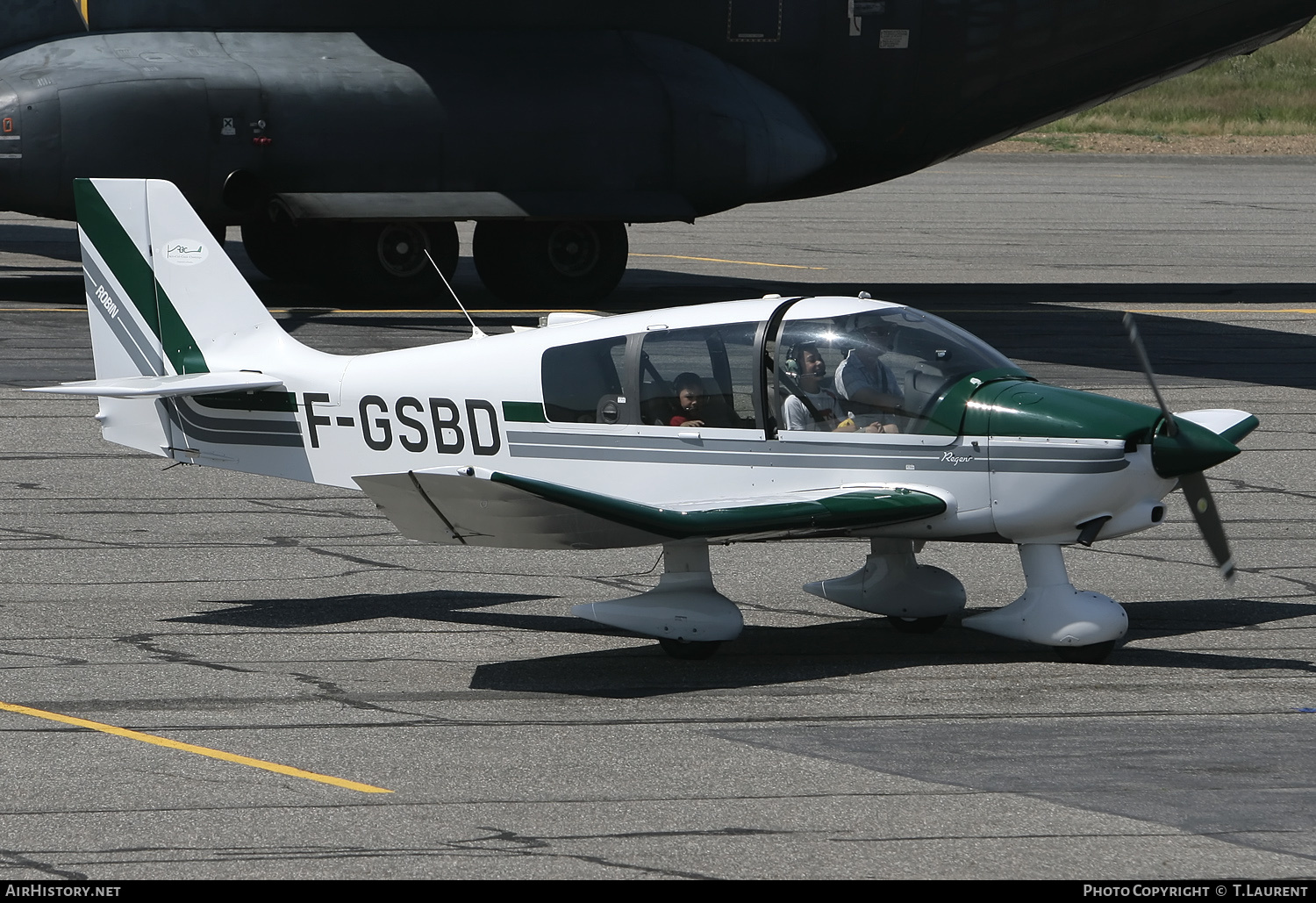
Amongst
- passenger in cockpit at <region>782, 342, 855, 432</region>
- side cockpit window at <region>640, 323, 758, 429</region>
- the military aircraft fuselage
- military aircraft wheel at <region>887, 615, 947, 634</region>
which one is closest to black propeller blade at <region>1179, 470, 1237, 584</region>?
military aircraft wheel at <region>887, 615, 947, 634</region>

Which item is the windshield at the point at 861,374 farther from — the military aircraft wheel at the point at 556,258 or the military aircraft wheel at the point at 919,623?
the military aircraft wheel at the point at 556,258

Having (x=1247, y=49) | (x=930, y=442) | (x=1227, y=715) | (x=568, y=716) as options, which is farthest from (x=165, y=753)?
(x=1247, y=49)

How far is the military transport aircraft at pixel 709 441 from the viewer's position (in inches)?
388

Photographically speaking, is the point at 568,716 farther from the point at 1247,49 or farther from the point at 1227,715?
the point at 1247,49

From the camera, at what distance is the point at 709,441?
34.3ft

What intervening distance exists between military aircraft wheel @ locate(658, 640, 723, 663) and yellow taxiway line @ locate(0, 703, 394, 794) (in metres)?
2.61

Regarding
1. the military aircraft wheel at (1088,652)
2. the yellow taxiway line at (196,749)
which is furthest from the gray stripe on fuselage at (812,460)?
the yellow taxiway line at (196,749)

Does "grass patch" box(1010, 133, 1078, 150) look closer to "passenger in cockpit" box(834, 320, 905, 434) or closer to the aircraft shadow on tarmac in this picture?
the aircraft shadow on tarmac

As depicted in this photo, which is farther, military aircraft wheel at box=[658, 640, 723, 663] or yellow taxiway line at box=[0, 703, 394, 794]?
military aircraft wheel at box=[658, 640, 723, 663]

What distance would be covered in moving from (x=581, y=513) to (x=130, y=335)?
3.84 metres

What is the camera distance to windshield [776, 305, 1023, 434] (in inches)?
405

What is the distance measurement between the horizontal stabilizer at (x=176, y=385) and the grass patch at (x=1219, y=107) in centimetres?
4580

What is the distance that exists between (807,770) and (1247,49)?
19233 millimetres

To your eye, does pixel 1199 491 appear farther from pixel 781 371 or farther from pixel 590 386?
pixel 590 386
